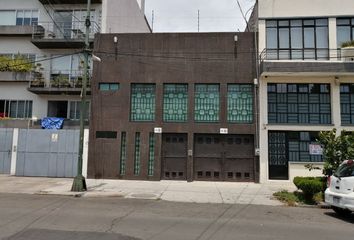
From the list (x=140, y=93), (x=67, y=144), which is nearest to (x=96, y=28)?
(x=140, y=93)

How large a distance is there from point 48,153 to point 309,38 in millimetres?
16336

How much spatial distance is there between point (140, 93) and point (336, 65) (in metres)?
10.9

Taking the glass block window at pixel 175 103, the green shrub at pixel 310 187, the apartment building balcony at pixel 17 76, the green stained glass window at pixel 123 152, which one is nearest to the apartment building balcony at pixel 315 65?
the glass block window at pixel 175 103

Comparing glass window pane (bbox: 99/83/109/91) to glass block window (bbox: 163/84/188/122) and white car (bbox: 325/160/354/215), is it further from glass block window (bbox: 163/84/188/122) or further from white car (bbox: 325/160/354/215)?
white car (bbox: 325/160/354/215)

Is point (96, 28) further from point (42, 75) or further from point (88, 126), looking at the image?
point (88, 126)

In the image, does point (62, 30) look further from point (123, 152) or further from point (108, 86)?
point (123, 152)

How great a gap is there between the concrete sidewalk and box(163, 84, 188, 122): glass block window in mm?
3738

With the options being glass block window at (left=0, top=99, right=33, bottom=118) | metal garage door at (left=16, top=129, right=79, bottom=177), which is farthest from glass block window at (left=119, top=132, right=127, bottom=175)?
glass block window at (left=0, top=99, right=33, bottom=118)

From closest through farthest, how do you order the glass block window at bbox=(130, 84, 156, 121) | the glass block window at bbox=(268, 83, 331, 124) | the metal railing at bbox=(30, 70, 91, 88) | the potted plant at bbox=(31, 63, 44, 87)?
the glass block window at bbox=(268, 83, 331, 124)
the glass block window at bbox=(130, 84, 156, 121)
the metal railing at bbox=(30, 70, 91, 88)
the potted plant at bbox=(31, 63, 44, 87)

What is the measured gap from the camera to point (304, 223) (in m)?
10.6

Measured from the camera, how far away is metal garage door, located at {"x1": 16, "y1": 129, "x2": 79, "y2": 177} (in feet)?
71.0

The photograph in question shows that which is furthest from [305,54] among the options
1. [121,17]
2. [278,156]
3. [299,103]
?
[121,17]

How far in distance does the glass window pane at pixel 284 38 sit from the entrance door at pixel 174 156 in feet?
25.0

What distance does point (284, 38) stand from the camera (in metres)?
21.7
